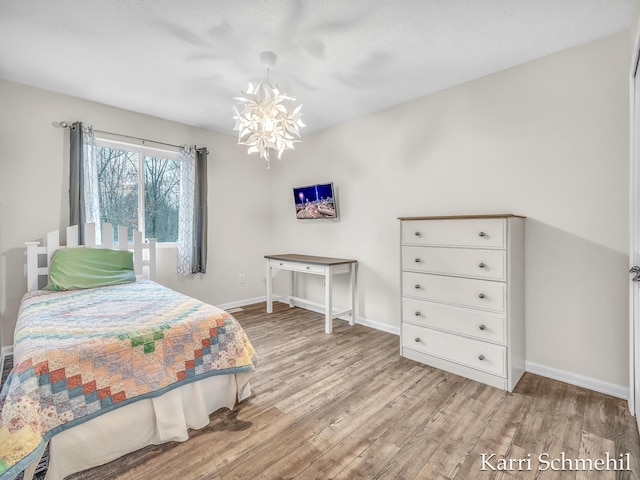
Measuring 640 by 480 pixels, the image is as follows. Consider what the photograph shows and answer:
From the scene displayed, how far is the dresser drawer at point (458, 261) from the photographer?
89.1 inches

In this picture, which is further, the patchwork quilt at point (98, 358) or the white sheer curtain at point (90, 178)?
the white sheer curtain at point (90, 178)

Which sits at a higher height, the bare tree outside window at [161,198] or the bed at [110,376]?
the bare tree outside window at [161,198]

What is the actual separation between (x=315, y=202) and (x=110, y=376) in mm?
3056

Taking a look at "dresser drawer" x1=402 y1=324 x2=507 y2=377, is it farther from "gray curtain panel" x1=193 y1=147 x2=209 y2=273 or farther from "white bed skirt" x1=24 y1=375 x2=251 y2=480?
"gray curtain panel" x1=193 y1=147 x2=209 y2=273

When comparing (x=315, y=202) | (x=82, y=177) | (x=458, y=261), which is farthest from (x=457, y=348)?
(x=82, y=177)

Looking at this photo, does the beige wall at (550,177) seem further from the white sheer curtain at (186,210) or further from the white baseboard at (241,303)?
the white sheer curtain at (186,210)

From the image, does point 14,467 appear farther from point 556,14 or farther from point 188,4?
point 556,14

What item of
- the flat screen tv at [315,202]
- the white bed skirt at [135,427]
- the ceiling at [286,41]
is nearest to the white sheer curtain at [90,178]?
the ceiling at [286,41]

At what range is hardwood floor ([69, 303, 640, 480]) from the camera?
150cm

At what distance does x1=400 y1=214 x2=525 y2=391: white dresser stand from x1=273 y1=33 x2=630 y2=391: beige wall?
24 cm

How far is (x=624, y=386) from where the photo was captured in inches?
82.5

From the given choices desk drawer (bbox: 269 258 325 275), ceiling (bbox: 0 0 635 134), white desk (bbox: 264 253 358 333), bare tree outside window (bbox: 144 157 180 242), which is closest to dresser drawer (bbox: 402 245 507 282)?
white desk (bbox: 264 253 358 333)

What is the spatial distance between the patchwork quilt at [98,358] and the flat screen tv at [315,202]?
2.21m

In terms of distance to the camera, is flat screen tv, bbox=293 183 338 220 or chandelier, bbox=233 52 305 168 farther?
flat screen tv, bbox=293 183 338 220
